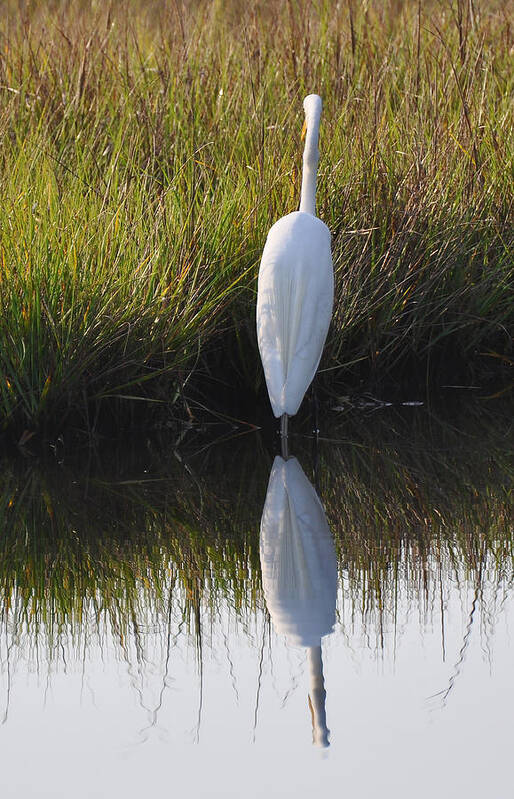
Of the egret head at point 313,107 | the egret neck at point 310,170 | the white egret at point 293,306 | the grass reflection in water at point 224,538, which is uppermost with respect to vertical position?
the egret head at point 313,107

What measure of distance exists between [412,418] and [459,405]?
0.88 feet

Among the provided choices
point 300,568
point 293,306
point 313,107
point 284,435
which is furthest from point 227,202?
point 300,568

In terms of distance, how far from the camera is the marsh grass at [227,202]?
420 cm

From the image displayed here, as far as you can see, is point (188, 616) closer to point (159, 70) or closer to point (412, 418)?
point (412, 418)

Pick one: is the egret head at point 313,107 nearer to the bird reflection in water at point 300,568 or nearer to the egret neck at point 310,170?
the egret neck at point 310,170

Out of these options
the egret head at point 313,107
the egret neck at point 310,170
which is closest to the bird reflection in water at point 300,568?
the egret neck at point 310,170

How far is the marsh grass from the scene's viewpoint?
165 inches

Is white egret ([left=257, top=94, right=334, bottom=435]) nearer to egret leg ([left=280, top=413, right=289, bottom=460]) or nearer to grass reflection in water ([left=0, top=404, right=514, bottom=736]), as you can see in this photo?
egret leg ([left=280, top=413, right=289, bottom=460])

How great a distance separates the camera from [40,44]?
6.18m

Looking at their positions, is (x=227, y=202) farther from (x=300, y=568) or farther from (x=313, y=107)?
(x=300, y=568)

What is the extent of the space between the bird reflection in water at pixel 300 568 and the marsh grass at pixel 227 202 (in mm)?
778

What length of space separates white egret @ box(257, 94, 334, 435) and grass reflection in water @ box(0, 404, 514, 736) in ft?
0.93

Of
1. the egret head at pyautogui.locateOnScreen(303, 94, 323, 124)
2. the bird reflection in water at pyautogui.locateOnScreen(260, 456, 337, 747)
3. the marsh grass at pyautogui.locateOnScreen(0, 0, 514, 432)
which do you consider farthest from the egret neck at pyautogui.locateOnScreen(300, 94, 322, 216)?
the bird reflection in water at pyautogui.locateOnScreen(260, 456, 337, 747)

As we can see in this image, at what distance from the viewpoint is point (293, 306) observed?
13.8ft
